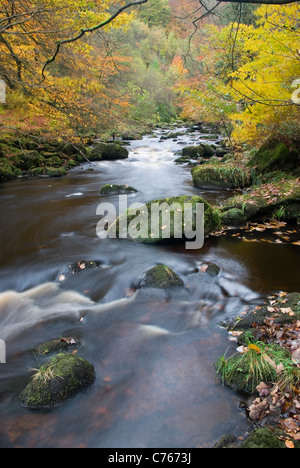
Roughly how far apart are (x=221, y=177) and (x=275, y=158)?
2112 millimetres

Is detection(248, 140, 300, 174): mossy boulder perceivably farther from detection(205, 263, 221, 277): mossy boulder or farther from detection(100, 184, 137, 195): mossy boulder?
detection(205, 263, 221, 277): mossy boulder

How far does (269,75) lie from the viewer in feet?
26.1

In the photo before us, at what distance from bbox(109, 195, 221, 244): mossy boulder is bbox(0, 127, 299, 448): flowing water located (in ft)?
0.95

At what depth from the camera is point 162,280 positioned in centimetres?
509

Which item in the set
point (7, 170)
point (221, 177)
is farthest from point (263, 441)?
point (7, 170)

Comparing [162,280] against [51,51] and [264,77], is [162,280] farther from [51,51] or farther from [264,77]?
[264,77]

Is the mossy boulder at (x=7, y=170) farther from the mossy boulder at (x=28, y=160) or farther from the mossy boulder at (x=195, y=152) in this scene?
the mossy boulder at (x=195, y=152)

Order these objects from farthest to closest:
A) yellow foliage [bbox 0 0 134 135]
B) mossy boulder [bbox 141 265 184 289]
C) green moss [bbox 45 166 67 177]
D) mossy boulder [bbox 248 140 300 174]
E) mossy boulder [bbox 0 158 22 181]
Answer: green moss [bbox 45 166 67 177]
mossy boulder [bbox 0 158 22 181]
mossy boulder [bbox 248 140 300 174]
yellow foliage [bbox 0 0 134 135]
mossy boulder [bbox 141 265 184 289]

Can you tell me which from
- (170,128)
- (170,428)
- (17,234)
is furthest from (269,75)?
(170,128)

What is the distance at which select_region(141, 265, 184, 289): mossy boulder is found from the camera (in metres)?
5.05

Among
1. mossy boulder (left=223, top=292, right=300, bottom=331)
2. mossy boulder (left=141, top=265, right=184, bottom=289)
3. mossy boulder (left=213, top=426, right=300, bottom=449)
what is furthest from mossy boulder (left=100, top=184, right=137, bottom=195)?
mossy boulder (left=213, top=426, right=300, bottom=449)

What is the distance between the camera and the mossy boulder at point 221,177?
35.5 ft

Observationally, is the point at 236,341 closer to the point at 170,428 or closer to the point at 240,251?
the point at 170,428

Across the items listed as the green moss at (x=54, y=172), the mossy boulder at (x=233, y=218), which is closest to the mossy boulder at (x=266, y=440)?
the mossy boulder at (x=233, y=218)
